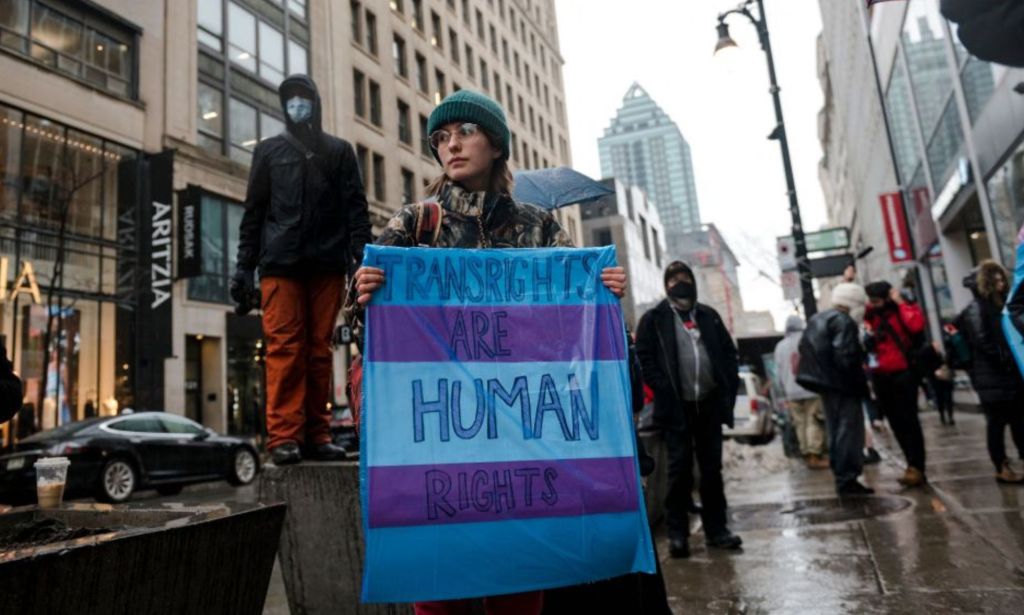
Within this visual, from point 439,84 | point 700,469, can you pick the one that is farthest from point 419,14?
point 700,469

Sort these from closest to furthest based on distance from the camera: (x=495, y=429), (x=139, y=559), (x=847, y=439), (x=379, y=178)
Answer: (x=139, y=559), (x=495, y=429), (x=847, y=439), (x=379, y=178)

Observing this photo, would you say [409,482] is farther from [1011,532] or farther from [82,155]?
[82,155]

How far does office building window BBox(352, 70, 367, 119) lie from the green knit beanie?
28.7m

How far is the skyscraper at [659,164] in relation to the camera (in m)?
173

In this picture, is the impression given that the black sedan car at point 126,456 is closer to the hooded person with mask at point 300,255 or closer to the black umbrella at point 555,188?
the black umbrella at point 555,188

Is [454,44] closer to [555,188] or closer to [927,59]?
[927,59]

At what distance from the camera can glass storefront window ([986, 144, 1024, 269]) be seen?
464 inches

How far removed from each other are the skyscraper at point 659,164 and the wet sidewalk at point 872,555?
552ft

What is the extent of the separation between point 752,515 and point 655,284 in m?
77.8

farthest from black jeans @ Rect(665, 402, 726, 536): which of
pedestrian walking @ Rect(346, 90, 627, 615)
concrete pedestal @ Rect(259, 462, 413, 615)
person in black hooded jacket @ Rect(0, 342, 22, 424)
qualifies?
person in black hooded jacket @ Rect(0, 342, 22, 424)

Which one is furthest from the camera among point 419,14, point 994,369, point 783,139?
point 419,14

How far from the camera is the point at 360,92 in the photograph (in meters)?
29.8

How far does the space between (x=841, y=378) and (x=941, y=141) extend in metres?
14.3

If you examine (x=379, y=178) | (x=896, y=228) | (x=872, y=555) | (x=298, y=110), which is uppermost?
(x=379, y=178)
